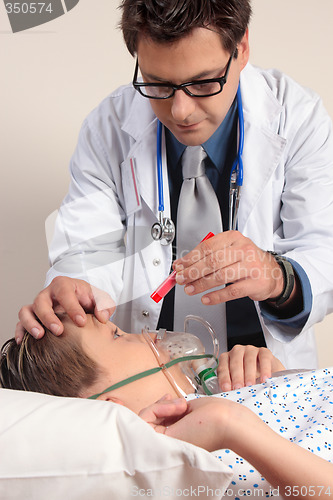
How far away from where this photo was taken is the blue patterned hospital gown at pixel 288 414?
3.52 feet

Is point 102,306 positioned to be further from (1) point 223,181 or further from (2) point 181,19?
(2) point 181,19

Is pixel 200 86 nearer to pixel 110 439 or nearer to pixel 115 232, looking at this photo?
pixel 115 232

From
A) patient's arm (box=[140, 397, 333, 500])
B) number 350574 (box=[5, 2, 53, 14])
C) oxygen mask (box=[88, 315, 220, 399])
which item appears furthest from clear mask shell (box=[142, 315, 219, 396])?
number 350574 (box=[5, 2, 53, 14])

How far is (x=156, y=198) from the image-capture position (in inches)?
69.2

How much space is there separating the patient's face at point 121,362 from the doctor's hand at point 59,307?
3 centimetres

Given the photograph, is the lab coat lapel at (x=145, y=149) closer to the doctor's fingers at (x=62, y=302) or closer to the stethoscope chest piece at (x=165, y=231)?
the stethoscope chest piece at (x=165, y=231)

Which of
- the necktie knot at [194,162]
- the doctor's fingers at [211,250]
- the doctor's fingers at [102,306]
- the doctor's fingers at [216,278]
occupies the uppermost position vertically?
the necktie knot at [194,162]

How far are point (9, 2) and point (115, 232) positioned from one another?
3.62 ft

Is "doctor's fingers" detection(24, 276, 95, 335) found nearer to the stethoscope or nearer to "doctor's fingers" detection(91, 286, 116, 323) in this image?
"doctor's fingers" detection(91, 286, 116, 323)

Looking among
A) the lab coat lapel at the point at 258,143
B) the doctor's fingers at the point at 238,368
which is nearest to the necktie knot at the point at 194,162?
the lab coat lapel at the point at 258,143

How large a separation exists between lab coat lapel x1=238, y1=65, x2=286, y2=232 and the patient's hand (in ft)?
1.30

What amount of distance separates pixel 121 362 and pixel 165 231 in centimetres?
48

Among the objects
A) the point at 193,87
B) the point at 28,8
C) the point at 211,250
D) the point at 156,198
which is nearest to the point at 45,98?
the point at 28,8

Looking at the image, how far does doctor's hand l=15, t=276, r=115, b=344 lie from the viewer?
1.32 meters
